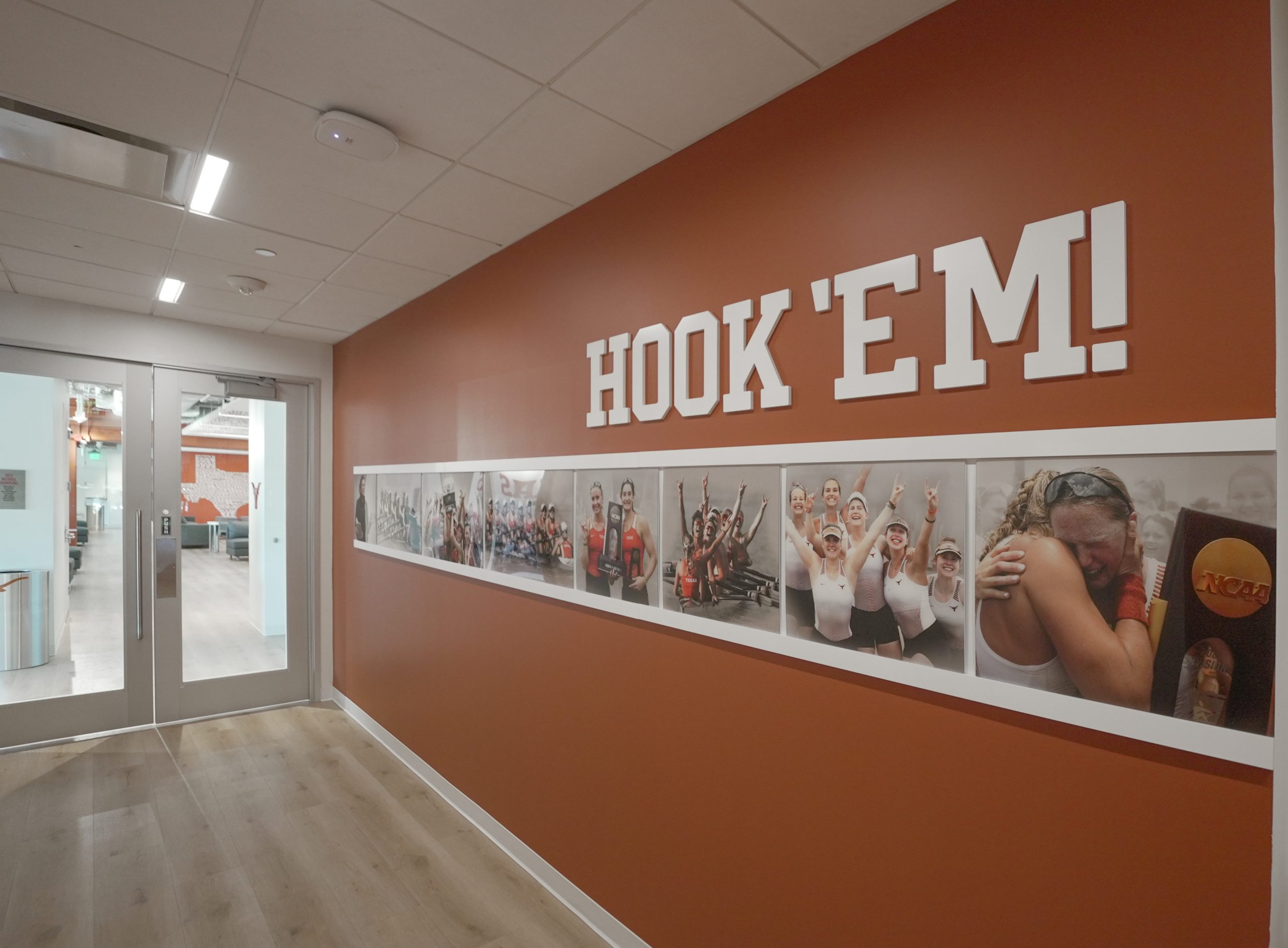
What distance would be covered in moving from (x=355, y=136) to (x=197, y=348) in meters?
3.39

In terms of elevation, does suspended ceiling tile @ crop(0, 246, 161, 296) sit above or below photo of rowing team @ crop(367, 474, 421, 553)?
above

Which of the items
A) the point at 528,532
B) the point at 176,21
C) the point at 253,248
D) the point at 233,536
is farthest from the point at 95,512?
the point at 176,21

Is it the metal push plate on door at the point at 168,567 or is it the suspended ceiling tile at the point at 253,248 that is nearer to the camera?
the suspended ceiling tile at the point at 253,248

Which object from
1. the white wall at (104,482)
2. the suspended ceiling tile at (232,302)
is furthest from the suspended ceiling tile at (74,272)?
the white wall at (104,482)

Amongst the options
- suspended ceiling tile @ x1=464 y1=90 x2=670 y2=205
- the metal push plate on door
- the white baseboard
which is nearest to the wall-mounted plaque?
the metal push plate on door

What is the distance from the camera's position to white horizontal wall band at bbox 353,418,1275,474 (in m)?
1.17

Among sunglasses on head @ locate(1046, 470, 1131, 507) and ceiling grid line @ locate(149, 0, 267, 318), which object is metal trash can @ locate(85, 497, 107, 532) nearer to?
ceiling grid line @ locate(149, 0, 267, 318)

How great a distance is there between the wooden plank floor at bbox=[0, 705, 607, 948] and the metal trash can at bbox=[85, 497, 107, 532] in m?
1.39

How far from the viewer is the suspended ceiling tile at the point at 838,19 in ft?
5.16

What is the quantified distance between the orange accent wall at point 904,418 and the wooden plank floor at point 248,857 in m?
0.36

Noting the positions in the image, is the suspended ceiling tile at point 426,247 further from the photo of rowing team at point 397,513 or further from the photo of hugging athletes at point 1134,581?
the photo of hugging athletes at point 1134,581

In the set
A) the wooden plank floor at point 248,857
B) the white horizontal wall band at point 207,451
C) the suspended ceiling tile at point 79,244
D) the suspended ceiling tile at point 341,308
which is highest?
the suspended ceiling tile at point 79,244

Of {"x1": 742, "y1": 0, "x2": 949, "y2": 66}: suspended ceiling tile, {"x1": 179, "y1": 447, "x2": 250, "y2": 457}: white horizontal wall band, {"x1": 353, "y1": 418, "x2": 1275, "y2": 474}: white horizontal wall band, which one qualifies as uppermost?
{"x1": 742, "y1": 0, "x2": 949, "y2": 66}: suspended ceiling tile

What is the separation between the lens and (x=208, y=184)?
2516mm
